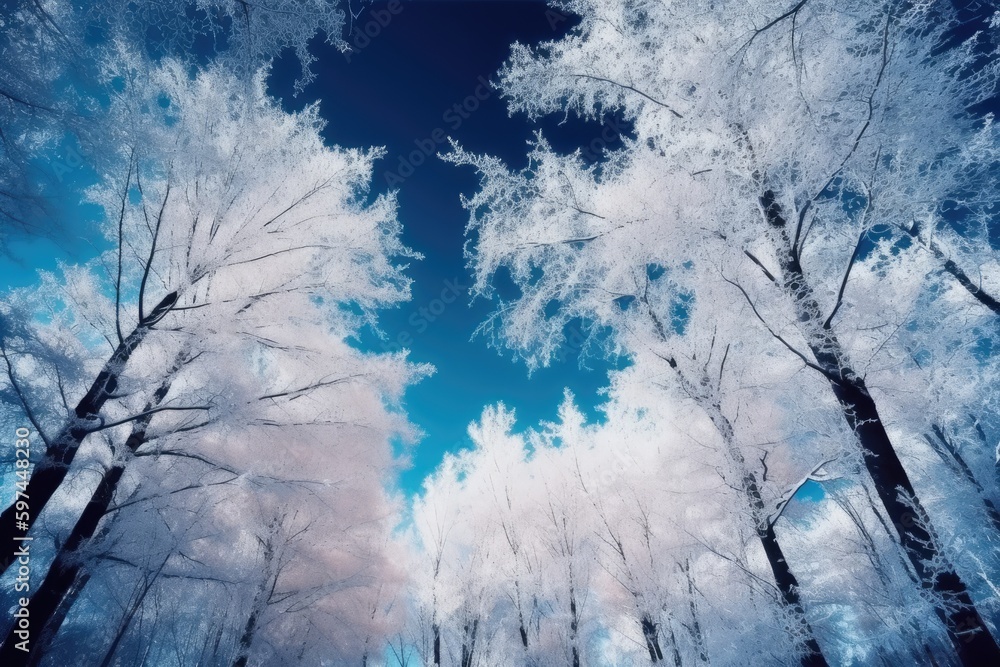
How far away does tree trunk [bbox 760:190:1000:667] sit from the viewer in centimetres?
289

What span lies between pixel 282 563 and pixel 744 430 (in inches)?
409

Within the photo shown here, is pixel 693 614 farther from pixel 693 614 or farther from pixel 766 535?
pixel 766 535

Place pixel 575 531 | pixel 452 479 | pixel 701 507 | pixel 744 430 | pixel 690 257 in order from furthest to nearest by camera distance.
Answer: pixel 452 479, pixel 575 531, pixel 701 507, pixel 744 430, pixel 690 257

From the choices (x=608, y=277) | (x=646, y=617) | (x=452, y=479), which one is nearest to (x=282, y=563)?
(x=452, y=479)

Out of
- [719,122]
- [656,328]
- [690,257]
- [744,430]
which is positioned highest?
[719,122]

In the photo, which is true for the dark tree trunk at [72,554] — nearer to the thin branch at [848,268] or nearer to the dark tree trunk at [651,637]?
the thin branch at [848,268]

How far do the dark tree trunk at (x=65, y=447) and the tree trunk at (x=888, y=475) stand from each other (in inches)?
302

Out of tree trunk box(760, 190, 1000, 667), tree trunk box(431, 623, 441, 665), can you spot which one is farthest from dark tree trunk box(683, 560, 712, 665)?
tree trunk box(431, 623, 441, 665)

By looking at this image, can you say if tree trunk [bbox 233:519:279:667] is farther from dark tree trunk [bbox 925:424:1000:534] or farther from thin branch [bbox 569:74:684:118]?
dark tree trunk [bbox 925:424:1000:534]

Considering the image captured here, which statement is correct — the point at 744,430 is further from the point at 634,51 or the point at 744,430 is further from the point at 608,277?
the point at 634,51

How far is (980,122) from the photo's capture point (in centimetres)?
483

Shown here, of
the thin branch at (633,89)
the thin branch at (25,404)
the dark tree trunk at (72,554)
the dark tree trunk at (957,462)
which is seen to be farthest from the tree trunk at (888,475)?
the dark tree trunk at (957,462)

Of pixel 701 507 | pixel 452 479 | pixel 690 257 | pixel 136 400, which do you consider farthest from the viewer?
pixel 452 479

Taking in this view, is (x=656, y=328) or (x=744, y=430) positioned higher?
(x=656, y=328)
